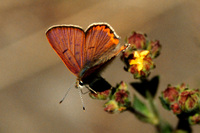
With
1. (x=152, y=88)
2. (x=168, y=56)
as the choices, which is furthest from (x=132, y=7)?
(x=152, y=88)

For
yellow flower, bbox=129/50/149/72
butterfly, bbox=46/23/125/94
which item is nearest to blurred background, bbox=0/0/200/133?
yellow flower, bbox=129/50/149/72

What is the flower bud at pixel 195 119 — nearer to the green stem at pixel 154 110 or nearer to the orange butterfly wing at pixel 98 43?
the green stem at pixel 154 110

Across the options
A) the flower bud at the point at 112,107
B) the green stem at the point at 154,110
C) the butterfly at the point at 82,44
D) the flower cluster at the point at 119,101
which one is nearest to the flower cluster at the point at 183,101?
the green stem at the point at 154,110

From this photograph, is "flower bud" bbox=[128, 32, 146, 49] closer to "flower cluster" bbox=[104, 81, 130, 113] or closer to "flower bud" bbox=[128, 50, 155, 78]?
"flower bud" bbox=[128, 50, 155, 78]

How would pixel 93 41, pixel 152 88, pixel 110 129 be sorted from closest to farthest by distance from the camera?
pixel 93 41, pixel 152 88, pixel 110 129

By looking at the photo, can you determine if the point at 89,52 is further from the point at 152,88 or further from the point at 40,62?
the point at 40,62
